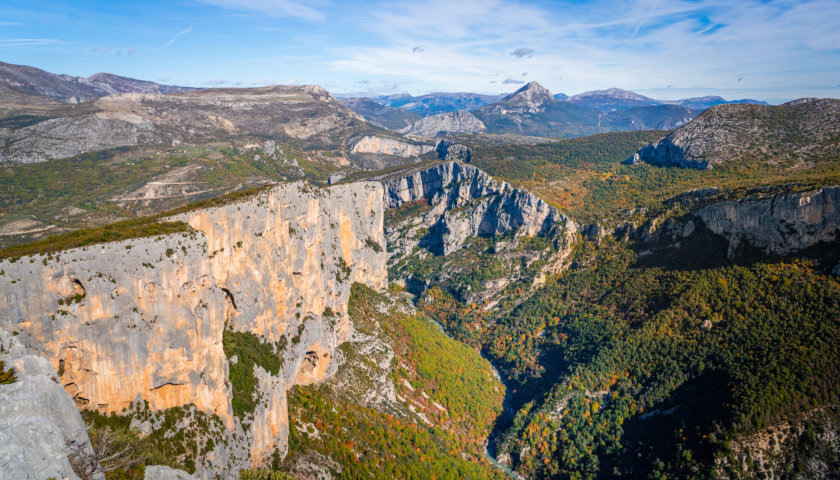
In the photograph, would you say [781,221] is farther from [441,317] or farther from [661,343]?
[441,317]

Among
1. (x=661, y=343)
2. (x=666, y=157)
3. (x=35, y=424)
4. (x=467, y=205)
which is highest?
(x=666, y=157)

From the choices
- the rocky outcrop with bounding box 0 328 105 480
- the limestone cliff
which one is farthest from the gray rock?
the limestone cliff

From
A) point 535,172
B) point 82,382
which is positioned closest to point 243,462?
point 82,382

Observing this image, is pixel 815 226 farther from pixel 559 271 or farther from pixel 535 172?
pixel 535 172

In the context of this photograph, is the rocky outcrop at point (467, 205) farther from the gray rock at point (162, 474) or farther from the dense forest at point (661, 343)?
the gray rock at point (162, 474)

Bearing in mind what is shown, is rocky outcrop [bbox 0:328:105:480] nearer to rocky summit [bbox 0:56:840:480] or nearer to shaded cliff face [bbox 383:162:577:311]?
rocky summit [bbox 0:56:840:480]

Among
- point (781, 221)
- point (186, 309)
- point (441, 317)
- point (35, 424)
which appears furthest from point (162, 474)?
point (441, 317)
